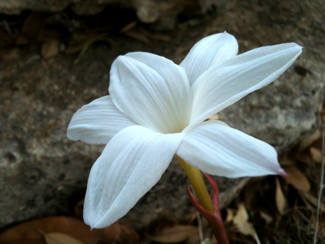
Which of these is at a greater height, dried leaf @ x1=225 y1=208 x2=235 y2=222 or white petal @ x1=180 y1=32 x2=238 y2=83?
white petal @ x1=180 y1=32 x2=238 y2=83

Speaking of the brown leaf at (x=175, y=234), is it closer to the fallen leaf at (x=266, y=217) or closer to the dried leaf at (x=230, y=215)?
the dried leaf at (x=230, y=215)

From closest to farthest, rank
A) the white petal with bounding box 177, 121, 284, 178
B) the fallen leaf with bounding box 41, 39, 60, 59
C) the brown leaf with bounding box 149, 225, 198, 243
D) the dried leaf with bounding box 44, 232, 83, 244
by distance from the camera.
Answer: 1. the white petal with bounding box 177, 121, 284, 178
2. the dried leaf with bounding box 44, 232, 83, 244
3. the brown leaf with bounding box 149, 225, 198, 243
4. the fallen leaf with bounding box 41, 39, 60, 59

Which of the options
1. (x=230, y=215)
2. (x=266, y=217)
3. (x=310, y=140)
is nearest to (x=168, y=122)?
(x=230, y=215)

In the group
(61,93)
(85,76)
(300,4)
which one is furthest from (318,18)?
(61,93)

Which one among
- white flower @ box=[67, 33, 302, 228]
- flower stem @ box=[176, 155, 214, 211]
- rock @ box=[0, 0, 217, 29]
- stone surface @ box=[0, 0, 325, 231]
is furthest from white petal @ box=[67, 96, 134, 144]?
rock @ box=[0, 0, 217, 29]


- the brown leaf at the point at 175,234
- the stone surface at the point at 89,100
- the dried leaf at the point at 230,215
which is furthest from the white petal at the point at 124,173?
the dried leaf at the point at 230,215

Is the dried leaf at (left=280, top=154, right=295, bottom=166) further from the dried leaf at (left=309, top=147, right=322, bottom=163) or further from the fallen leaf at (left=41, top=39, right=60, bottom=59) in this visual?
the fallen leaf at (left=41, top=39, right=60, bottom=59)

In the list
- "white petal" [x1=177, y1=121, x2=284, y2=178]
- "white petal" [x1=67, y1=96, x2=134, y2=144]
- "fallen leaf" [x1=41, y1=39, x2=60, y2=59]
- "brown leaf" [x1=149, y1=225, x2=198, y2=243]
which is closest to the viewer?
"white petal" [x1=177, y1=121, x2=284, y2=178]

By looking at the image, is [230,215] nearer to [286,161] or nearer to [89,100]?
[286,161]
